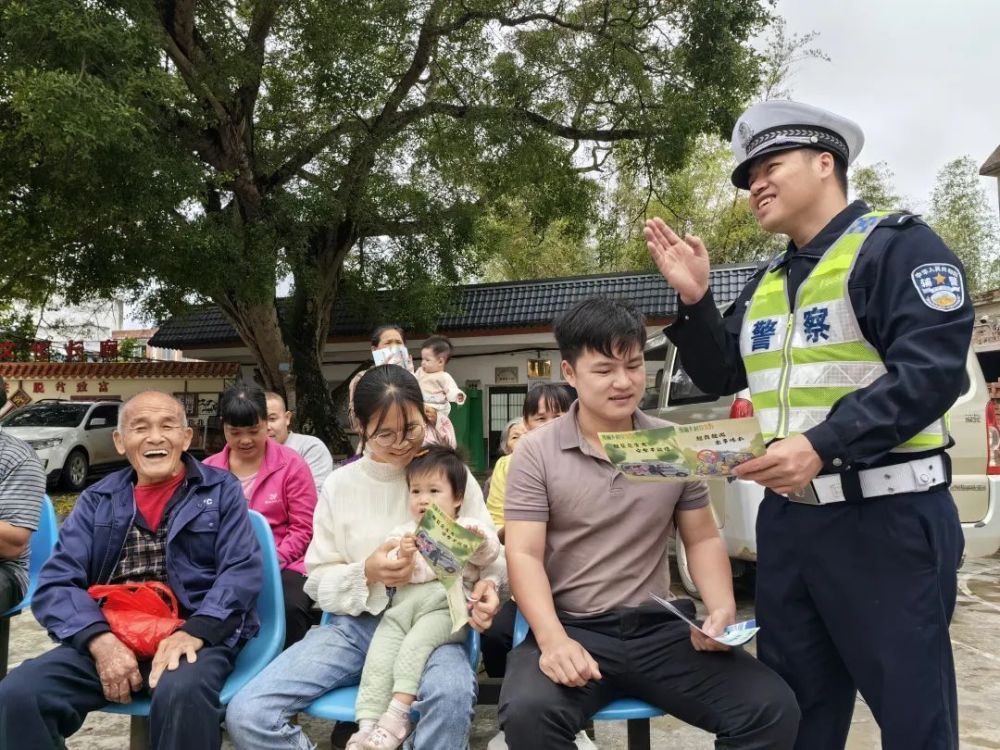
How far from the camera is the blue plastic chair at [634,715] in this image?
209 cm

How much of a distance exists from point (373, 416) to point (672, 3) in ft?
32.0

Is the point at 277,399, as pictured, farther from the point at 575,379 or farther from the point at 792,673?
the point at 792,673

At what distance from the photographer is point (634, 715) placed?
210 cm

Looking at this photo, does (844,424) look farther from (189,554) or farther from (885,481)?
(189,554)

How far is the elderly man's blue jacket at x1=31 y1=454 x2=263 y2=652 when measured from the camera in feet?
7.89

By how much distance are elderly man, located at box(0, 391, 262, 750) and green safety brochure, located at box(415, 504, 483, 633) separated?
2.24 feet

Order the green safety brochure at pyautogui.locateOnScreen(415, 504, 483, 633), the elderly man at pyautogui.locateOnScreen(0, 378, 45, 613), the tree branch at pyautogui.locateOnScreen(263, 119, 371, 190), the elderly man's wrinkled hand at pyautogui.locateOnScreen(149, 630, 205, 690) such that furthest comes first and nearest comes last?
the tree branch at pyautogui.locateOnScreen(263, 119, 371, 190) < the elderly man at pyautogui.locateOnScreen(0, 378, 45, 613) < the elderly man's wrinkled hand at pyautogui.locateOnScreen(149, 630, 205, 690) < the green safety brochure at pyautogui.locateOnScreen(415, 504, 483, 633)

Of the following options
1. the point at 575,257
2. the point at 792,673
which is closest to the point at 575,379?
the point at 792,673

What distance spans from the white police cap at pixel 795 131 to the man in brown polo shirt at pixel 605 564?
0.54m

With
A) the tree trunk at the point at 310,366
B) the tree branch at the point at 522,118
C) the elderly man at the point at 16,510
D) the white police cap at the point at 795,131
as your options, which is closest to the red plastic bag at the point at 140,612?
the elderly man at the point at 16,510

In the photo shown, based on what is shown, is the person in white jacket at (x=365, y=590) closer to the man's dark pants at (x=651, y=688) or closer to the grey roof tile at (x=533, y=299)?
the man's dark pants at (x=651, y=688)

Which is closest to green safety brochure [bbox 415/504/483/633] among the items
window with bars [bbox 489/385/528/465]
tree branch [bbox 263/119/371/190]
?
tree branch [bbox 263/119/371/190]

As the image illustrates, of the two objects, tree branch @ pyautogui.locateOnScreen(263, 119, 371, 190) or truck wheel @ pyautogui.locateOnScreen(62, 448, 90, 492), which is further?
truck wheel @ pyautogui.locateOnScreen(62, 448, 90, 492)

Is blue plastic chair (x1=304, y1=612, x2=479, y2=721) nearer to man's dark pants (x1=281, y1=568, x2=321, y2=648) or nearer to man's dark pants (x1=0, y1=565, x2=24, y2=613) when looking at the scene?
man's dark pants (x1=281, y1=568, x2=321, y2=648)
